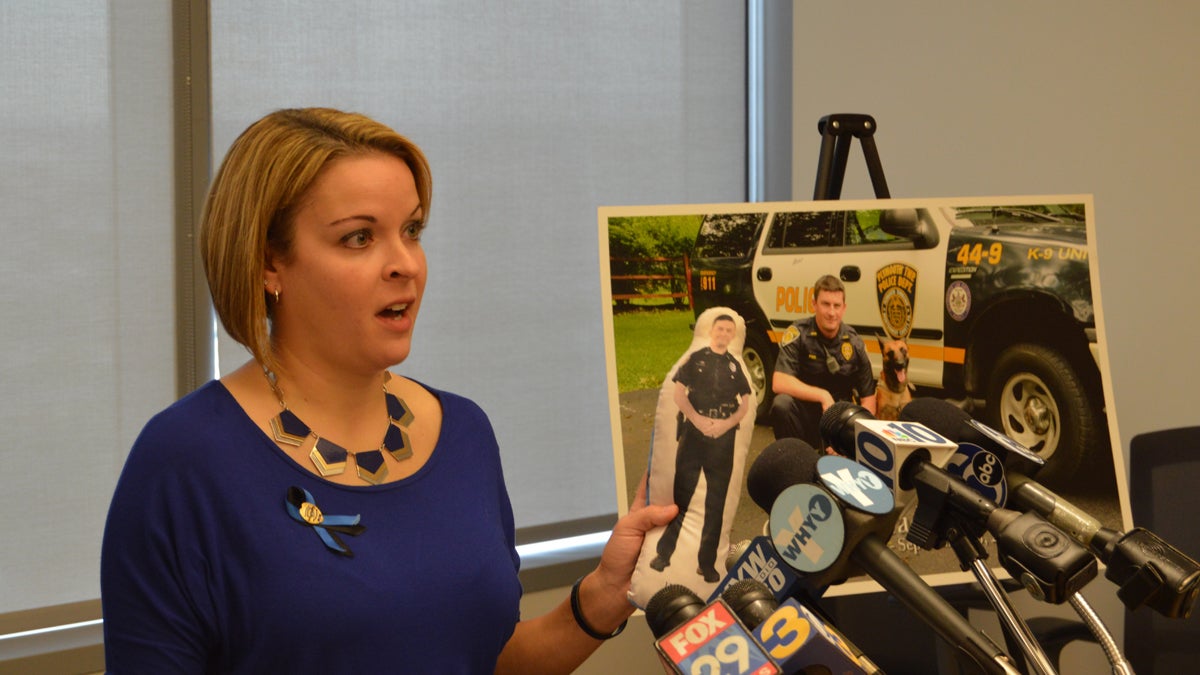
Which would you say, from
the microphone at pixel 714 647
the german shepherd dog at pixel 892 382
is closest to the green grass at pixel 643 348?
the german shepherd dog at pixel 892 382

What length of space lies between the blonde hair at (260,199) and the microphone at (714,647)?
0.67 metres

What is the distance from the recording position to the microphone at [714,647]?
2.49 ft

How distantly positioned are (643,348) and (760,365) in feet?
0.74

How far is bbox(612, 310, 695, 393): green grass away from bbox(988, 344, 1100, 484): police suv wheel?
0.64 meters

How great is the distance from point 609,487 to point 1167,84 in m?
2.15

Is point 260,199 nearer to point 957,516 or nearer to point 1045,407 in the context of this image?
point 957,516

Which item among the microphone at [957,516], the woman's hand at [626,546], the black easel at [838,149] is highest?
the black easel at [838,149]

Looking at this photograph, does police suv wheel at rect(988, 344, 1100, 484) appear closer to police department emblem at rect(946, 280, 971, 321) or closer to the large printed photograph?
the large printed photograph

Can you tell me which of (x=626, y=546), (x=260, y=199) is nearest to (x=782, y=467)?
(x=626, y=546)

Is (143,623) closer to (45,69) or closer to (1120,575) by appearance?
(1120,575)

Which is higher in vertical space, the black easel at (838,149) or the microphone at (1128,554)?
the black easel at (838,149)

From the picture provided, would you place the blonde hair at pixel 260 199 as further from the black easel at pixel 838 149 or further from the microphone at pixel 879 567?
the black easel at pixel 838 149

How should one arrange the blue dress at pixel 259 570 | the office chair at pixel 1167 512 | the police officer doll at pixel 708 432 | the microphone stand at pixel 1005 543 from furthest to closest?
the office chair at pixel 1167 512 → the police officer doll at pixel 708 432 → the blue dress at pixel 259 570 → the microphone stand at pixel 1005 543

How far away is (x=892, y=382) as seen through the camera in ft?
6.70
